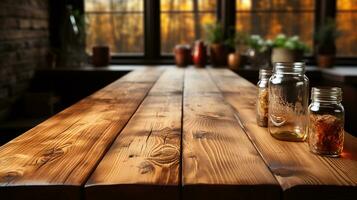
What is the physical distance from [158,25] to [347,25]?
69.4 inches

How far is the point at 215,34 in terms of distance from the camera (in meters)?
4.28

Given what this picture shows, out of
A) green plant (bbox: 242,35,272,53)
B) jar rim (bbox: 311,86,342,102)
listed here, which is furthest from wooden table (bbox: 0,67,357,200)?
green plant (bbox: 242,35,272,53)

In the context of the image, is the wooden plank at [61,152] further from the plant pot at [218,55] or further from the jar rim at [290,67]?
the plant pot at [218,55]

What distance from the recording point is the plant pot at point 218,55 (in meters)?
4.23

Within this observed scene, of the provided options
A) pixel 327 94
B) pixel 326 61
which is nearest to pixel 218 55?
pixel 326 61

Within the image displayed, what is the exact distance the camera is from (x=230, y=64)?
4.14 meters

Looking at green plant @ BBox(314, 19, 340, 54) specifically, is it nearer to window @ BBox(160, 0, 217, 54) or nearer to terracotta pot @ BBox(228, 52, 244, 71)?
terracotta pot @ BBox(228, 52, 244, 71)

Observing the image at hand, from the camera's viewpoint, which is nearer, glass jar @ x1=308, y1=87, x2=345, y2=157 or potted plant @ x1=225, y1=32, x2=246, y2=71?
glass jar @ x1=308, y1=87, x2=345, y2=157

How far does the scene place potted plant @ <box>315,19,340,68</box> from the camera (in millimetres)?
4203

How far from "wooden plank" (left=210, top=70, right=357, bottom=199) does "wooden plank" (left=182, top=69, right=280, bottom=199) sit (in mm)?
26

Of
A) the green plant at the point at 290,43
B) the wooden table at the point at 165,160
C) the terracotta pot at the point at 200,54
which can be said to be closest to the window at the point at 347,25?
the green plant at the point at 290,43

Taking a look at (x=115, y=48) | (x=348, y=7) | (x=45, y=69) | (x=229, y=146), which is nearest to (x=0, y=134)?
(x=45, y=69)

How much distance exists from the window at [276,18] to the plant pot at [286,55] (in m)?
0.49
